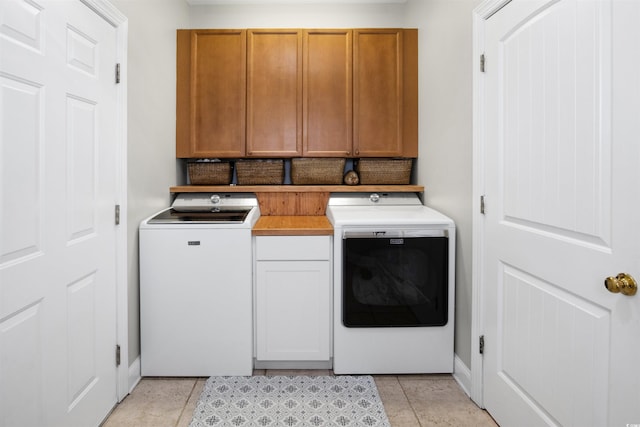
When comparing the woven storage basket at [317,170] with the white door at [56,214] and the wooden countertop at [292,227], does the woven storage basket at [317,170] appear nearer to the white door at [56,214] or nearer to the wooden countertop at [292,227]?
the wooden countertop at [292,227]

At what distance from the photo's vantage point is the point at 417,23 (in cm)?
266

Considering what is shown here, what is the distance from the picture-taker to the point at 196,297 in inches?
81.7

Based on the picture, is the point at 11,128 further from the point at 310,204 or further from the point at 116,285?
the point at 310,204

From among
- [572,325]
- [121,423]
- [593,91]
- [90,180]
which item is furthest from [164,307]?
[593,91]

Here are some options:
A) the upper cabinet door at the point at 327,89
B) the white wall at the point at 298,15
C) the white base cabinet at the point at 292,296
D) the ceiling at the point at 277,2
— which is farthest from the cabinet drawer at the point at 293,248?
the ceiling at the point at 277,2

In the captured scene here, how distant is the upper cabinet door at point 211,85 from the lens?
8.81 feet

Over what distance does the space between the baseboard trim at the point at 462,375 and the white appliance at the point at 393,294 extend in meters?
0.04

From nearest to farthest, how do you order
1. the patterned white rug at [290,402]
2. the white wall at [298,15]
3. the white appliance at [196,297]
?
the patterned white rug at [290,402], the white appliance at [196,297], the white wall at [298,15]

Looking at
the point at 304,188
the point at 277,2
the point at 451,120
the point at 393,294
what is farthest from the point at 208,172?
the point at 451,120

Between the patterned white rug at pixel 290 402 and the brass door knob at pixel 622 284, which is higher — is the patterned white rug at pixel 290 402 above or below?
below

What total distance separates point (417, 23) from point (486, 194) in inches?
61.2

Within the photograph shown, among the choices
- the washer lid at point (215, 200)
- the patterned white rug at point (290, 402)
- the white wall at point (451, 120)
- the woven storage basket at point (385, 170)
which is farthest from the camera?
the woven storage basket at point (385, 170)

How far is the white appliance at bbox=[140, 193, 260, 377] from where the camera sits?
2059mm

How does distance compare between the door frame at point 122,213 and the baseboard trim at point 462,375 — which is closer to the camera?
the door frame at point 122,213
